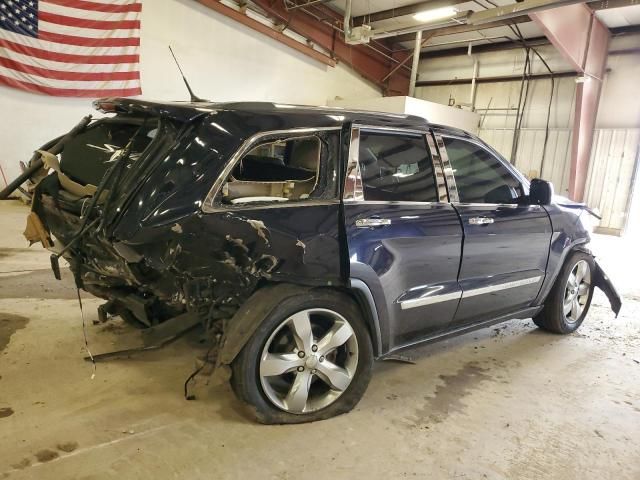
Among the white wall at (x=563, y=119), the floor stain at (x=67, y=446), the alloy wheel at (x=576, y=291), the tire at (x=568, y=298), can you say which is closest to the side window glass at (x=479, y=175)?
the tire at (x=568, y=298)

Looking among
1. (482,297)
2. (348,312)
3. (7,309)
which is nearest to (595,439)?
(482,297)

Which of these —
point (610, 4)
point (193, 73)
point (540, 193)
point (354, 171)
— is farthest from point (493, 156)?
point (193, 73)

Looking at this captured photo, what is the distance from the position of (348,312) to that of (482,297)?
3.71 ft

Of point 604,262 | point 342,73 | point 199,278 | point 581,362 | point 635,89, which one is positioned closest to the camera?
point 199,278

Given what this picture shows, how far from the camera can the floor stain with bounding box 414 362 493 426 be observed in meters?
2.57

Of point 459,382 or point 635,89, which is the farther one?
point 635,89

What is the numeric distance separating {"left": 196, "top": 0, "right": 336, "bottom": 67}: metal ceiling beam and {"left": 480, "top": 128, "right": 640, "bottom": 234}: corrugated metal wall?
565 cm

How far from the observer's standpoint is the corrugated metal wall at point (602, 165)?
34.5ft

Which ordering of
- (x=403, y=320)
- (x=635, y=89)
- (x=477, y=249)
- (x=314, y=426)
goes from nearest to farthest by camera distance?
(x=314, y=426) → (x=403, y=320) → (x=477, y=249) → (x=635, y=89)

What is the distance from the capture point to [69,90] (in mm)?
8742

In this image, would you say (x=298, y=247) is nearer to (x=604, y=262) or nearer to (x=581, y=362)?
(x=581, y=362)

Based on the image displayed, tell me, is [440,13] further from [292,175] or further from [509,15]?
[292,175]

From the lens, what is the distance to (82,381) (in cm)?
267

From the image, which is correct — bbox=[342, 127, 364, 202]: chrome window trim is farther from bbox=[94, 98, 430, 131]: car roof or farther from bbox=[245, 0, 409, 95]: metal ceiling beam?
bbox=[245, 0, 409, 95]: metal ceiling beam
